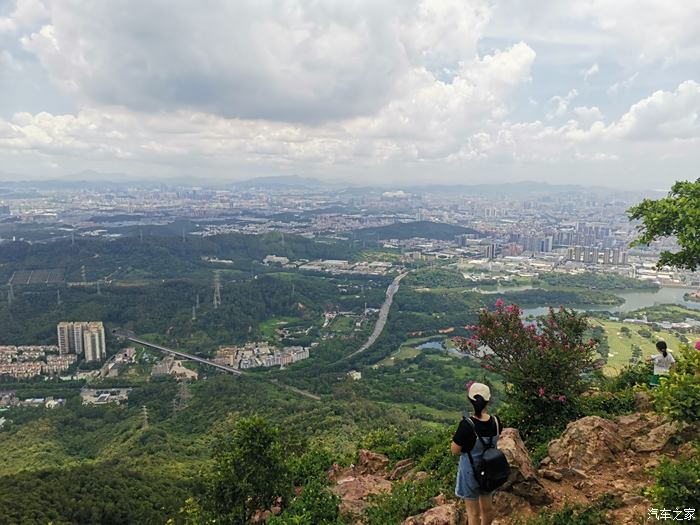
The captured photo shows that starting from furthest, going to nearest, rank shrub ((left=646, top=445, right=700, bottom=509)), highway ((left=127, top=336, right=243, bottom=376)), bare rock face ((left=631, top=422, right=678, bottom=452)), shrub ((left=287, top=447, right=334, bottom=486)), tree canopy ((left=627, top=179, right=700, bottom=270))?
highway ((left=127, top=336, right=243, bottom=376))
shrub ((left=287, top=447, right=334, bottom=486))
tree canopy ((left=627, top=179, right=700, bottom=270))
bare rock face ((left=631, top=422, right=678, bottom=452))
shrub ((left=646, top=445, right=700, bottom=509))

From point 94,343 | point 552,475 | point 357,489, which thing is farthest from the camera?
point 94,343

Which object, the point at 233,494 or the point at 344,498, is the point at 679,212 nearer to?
the point at 344,498

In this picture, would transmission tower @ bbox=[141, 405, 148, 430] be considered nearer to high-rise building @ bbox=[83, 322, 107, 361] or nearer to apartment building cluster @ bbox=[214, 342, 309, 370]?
apartment building cluster @ bbox=[214, 342, 309, 370]

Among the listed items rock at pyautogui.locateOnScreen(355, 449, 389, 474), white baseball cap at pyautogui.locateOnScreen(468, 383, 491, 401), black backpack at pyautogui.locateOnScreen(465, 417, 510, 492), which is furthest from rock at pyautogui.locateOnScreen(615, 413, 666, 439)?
rock at pyautogui.locateOnScreen(355, 449, 389, 474)

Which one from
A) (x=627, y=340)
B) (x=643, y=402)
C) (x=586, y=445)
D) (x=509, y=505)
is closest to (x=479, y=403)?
(x=509, y=505)

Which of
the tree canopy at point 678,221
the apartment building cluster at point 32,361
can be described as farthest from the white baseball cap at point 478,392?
the apartment building cluster at point 32,361

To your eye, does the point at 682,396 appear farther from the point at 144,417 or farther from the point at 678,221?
the point at 144,417
